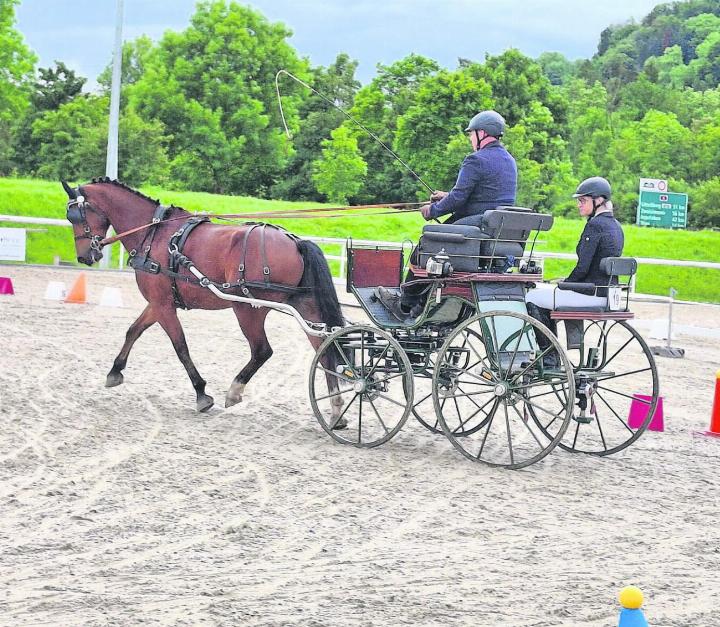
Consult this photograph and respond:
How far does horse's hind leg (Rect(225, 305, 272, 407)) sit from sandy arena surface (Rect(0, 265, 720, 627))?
0.56ft

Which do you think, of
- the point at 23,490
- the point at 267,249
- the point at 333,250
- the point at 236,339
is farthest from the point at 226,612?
the point at 333,250

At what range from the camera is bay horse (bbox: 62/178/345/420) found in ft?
29.5

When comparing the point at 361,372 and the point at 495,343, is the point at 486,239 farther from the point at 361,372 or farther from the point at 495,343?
the point at 361,372

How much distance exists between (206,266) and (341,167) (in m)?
31.3

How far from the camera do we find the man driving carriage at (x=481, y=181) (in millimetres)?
7883

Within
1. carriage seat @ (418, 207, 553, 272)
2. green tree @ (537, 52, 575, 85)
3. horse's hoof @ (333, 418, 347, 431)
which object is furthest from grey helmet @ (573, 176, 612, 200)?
green tree @ (537, 52, 575, 85)

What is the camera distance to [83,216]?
10070 millimetres

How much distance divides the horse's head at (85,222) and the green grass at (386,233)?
72.1 feet

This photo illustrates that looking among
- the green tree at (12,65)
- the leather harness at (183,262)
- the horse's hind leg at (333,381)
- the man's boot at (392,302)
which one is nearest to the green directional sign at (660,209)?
the green tree at (12,65)

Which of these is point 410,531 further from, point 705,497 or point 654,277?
point 654,277

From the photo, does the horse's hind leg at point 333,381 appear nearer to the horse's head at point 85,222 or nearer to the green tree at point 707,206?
the horse's head at point 85,222

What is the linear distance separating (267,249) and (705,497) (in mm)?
3852

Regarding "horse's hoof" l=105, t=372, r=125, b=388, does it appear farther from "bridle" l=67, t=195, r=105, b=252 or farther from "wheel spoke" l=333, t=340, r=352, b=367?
"wheel spoke" l=333, t=340, r=352, b=367

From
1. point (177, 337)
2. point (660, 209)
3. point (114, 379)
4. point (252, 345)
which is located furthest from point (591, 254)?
point (660, 209)
